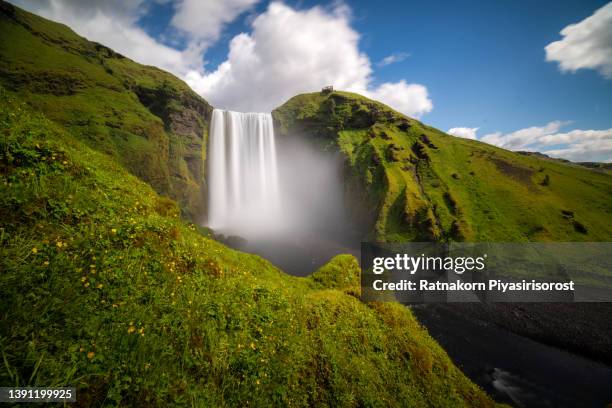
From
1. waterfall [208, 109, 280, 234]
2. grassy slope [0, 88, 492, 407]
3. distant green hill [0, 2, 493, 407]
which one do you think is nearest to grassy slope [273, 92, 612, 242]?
waterfall [208, 109, 280, 234]

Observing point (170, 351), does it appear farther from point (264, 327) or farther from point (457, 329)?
point (457, 329)

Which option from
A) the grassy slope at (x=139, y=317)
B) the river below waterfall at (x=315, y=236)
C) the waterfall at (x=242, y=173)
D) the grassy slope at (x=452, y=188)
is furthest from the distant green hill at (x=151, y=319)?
the waterfall at (x=242, y=173)

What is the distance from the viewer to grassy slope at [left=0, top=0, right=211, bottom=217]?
148 feet

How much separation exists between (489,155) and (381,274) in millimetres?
99480

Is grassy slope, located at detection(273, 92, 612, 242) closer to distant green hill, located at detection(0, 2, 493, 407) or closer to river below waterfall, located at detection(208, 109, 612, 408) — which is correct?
river below waterfall, located at detection(208, 109, 612, 408)

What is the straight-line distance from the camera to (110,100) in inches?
2167

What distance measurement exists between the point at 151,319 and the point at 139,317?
24 cm

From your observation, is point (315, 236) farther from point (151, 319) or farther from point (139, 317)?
point (139, 317)

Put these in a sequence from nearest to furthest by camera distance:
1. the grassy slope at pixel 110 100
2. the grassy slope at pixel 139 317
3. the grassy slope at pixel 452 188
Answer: the grassy slope at pixel 139 317 → the grassy slope at pixel 110 100 → the grassy slope at pixel 452 188

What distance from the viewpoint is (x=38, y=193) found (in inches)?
221

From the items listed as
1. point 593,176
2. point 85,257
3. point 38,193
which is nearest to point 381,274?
point 85,257

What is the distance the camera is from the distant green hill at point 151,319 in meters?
3.95

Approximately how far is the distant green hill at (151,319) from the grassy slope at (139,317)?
0.03 meters

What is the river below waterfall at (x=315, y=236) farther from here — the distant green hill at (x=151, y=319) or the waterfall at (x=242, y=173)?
the distant green hill at (x=151, y=319)
